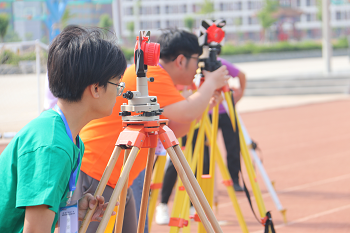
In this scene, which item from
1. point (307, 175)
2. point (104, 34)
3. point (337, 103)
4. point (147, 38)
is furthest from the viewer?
point (337, 103)

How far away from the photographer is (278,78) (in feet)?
52.5

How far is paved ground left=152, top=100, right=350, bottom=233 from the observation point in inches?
151

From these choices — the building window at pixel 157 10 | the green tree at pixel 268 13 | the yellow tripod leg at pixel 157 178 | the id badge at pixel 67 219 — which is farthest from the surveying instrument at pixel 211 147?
the building window at pixel 157 10

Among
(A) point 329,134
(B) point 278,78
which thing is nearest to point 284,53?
(B) point 278,78

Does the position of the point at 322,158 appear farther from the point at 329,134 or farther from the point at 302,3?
the point at 302,3

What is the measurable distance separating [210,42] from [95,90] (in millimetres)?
1288

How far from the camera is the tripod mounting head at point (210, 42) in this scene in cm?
247

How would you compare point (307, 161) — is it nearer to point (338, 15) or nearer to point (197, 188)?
point (197, 188)

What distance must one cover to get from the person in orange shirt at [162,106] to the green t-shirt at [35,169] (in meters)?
0.62

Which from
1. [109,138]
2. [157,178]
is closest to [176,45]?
[109,138]

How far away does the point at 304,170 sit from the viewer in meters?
5.63

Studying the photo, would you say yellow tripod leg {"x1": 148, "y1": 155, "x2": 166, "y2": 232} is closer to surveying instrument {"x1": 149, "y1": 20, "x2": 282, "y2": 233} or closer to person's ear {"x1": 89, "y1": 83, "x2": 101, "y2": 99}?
surveying instrument {"x1": 149, "y1": 20, "x2": 282, "y2": 233}

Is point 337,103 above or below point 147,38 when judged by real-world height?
below

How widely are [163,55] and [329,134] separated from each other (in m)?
6.34
